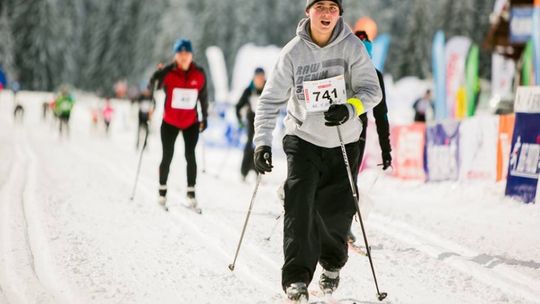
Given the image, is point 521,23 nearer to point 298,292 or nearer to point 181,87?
point 181,87

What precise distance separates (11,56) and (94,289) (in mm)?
56131

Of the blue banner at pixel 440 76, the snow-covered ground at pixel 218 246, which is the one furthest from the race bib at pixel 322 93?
the blue banner at pixel 440 76

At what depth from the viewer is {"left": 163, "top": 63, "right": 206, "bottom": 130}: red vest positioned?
258 inches

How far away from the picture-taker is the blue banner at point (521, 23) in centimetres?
1645

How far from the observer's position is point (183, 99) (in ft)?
21.6

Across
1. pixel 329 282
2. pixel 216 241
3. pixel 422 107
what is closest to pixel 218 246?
pixel 216 241

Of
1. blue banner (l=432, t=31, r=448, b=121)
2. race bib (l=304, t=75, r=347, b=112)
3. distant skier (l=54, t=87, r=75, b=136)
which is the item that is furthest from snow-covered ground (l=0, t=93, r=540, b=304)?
distant skier (l=54, t=87, r=75, b=136)

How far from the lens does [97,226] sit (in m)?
5.40

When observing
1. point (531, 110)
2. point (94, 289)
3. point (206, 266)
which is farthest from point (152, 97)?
point (531, 110)

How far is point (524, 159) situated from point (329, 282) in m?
4.66

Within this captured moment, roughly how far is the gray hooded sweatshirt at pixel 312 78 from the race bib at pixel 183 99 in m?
3.40

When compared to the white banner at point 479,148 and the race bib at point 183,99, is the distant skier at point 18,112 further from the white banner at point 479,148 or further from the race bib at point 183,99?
the white banner at point 479,148

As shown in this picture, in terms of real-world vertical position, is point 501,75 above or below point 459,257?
above

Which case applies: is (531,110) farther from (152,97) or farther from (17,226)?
(17,226)
